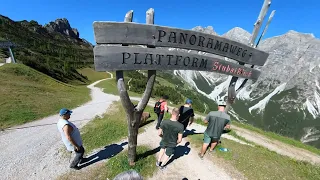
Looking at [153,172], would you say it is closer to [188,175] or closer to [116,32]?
[188,175]

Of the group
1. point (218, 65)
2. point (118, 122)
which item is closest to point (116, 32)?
point (218, 65)

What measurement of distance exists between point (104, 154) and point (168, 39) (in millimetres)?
6215

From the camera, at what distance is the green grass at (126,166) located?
27.0 feet

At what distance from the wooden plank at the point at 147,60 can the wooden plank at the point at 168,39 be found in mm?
252

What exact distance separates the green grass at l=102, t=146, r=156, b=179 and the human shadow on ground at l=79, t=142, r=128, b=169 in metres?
0.56

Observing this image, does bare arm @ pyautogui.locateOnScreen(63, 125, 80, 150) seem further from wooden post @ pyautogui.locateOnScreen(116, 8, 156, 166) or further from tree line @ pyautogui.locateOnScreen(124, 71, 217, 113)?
tree line @ pyautogui.locateOnScreen(124, 71, 217, 113)

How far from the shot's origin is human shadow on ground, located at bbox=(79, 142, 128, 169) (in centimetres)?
890

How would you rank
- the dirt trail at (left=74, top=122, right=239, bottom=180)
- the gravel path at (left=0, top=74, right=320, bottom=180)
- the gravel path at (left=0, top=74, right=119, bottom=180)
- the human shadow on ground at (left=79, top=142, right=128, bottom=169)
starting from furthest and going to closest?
the human shadow on ground at (left=79, top=142, right=128, bottom=169) → the dirt trail at (left=74, top=122, right=239, bottom=180) → the gravel path at (left=0, top=74, right=320, bottom=180) → the gravel path at (left=0, top=74, right=119, bottom=180)

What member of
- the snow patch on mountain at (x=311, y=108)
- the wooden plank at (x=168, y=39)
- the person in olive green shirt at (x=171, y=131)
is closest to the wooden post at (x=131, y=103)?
the wooden plank at (x=168, y=39)

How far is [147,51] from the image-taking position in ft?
23.4

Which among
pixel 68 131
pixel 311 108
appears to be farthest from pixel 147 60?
pixel 311 108

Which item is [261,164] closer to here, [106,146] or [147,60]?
[147,60]

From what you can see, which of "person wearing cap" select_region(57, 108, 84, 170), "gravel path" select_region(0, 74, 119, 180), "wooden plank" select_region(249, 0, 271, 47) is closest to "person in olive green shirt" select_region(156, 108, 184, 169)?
"person wearing cap" select_region(57, 108, 84, 170)

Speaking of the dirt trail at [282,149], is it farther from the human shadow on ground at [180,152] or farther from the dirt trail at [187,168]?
the dirt trail at [187,168]
